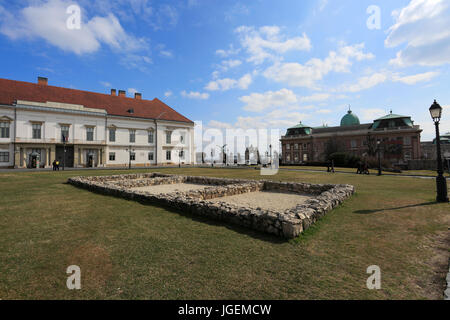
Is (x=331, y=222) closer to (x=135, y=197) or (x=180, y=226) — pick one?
(x=180, y=226)

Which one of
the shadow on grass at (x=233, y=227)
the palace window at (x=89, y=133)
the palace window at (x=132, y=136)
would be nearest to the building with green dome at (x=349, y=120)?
the palace window at (x=132, y=136)

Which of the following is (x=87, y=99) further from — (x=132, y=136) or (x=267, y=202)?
(x=267, y=202)

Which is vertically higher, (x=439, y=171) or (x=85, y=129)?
(x=85, y=129)

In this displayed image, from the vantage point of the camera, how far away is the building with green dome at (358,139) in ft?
187

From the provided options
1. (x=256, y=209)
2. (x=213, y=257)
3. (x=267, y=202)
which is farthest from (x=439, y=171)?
(x=213, y=257)

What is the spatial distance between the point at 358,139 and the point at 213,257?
73056mm

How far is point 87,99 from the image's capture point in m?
45.1

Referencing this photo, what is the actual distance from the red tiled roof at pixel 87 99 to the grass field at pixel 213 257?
43.5m

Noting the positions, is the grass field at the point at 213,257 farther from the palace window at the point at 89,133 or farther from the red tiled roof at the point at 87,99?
the red tiled roof at the point at 87,99

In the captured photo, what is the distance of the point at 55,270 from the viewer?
392 centimetres
